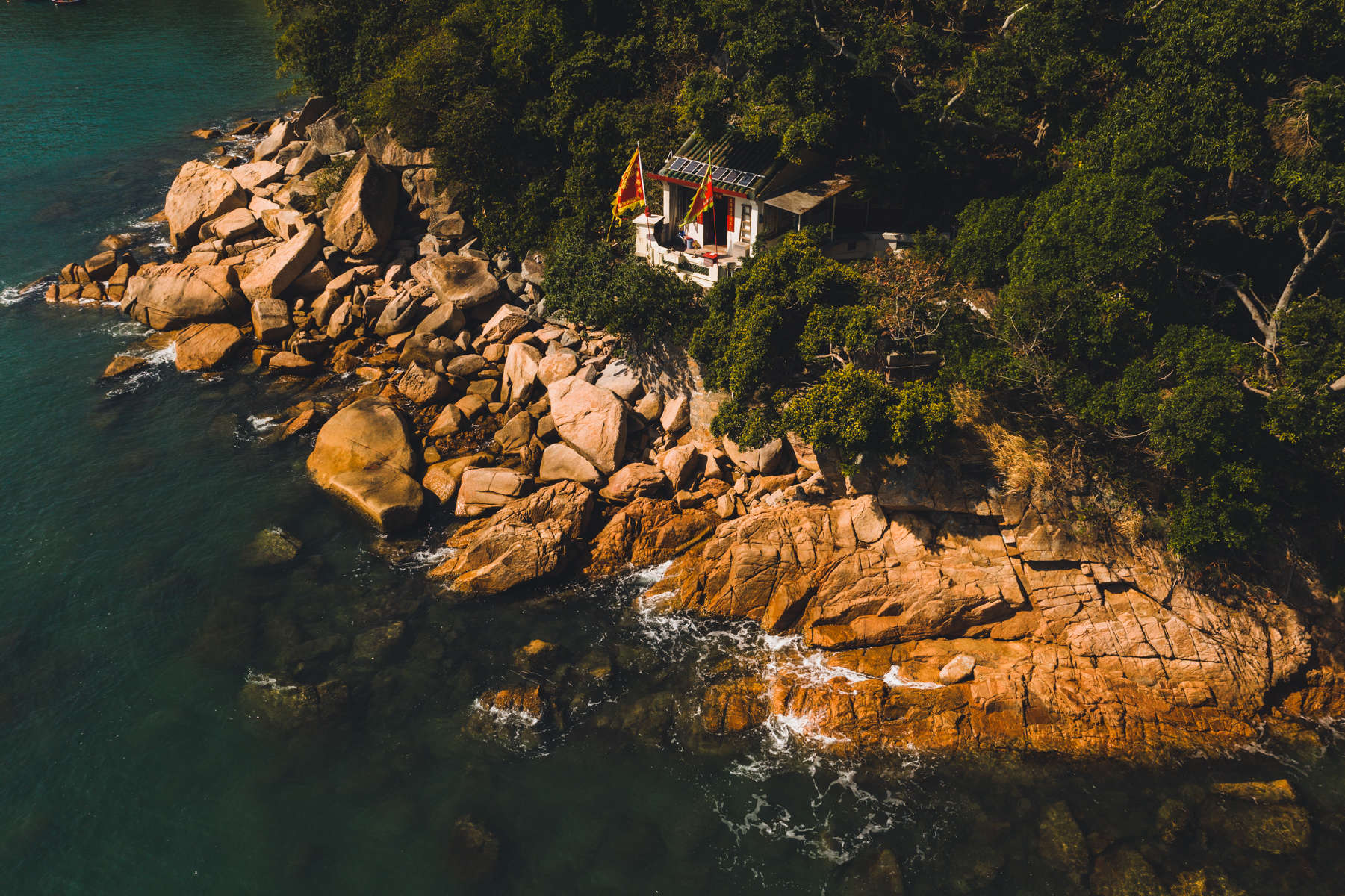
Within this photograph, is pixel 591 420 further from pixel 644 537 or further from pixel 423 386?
pixel 423 386

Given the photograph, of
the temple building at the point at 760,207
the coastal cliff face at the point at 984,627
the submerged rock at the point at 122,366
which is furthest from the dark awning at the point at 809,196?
the submerged rock at the point at 122,366

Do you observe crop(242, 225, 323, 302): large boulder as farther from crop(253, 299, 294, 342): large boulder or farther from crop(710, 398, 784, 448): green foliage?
crop(710, 398, 784, 448): green foliage

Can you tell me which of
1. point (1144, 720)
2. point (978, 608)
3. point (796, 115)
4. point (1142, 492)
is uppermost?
point (796, 115)

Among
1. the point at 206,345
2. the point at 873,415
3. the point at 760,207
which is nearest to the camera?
the point at 873,415

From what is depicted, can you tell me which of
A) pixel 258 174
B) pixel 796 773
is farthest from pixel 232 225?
pixel 796 773

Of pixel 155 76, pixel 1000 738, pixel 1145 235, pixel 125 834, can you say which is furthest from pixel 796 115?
pixel 155 76

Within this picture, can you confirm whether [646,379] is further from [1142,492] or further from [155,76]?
[155,76]
